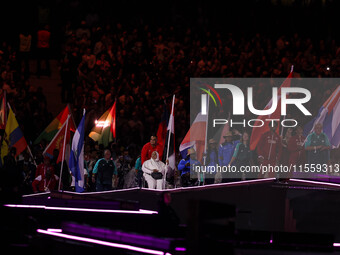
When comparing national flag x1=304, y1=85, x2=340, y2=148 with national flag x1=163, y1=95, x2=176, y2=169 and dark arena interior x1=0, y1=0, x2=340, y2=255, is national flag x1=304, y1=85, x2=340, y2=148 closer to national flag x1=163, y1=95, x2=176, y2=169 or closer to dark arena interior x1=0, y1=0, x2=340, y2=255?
dark arena interior x1=0, y1=0, x2=340, y2=255

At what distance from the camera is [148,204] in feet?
51.1

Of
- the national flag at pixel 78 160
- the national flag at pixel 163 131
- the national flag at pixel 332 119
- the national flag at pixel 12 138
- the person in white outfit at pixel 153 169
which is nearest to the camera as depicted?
the national flag at pixel 78 160

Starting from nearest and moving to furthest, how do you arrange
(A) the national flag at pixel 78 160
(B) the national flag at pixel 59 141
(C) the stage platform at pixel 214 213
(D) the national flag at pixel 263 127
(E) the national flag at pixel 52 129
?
(C) the stage platform at pixel 214 213, (A) the national flag at pixel 78 160, (B) the national flag at pixel 59 141, (D) the national flag at pixel 263 127, (E) the national flag at pixel 52 129

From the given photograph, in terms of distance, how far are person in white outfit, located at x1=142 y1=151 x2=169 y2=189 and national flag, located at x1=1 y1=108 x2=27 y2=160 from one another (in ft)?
11.1

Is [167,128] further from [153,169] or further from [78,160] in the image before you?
[78,160]

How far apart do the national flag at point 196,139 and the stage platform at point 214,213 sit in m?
3.40

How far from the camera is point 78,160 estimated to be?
1841 centimetres

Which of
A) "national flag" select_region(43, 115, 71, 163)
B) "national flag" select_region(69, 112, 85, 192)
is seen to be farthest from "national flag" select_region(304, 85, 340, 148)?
"national flag" select_region(43, 115, 71, 163)

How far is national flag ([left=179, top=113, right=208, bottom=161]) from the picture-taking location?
20.4m

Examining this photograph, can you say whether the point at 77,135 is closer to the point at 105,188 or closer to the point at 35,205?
the point at 105,188

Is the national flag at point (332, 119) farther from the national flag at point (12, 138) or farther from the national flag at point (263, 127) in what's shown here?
the national flag at point (12, 138)

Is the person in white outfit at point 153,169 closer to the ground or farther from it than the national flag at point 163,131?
closer to the ground

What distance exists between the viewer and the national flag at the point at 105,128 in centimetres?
2111

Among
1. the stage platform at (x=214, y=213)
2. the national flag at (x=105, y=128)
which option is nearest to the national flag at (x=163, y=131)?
the national flag at (x=105, y=128)
